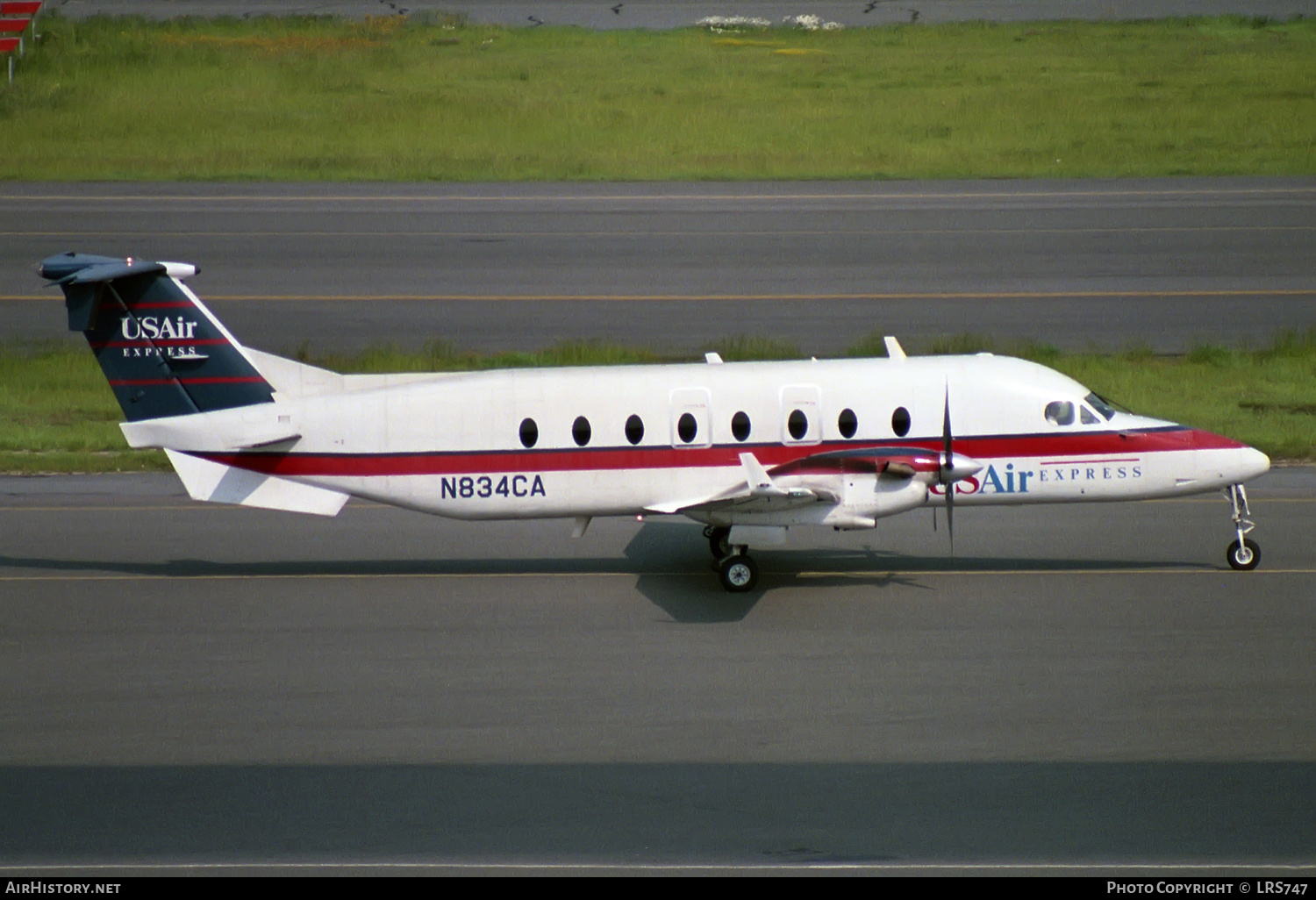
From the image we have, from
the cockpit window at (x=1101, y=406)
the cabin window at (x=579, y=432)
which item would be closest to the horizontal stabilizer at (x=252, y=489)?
the cabin window at (x=579, y=432)

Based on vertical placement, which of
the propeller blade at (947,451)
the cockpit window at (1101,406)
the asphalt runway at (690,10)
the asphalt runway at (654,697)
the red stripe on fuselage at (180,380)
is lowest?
the asphalt runway at (654,697)

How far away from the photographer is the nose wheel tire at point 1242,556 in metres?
18.1

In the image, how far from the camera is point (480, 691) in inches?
576

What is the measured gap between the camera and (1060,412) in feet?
59.2

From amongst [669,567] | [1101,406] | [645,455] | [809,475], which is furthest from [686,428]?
[1101,406]

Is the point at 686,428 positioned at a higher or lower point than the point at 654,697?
higher

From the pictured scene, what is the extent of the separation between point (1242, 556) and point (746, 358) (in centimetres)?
1199

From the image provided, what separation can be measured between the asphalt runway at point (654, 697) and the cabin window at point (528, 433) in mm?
1710

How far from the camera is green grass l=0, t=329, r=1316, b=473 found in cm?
2464

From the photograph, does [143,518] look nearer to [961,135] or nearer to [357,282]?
[357,282]

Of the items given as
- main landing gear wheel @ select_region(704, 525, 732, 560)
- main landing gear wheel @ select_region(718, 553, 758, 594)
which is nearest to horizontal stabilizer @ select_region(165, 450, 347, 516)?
main landing gear wheel @ select_region(704, 525, 732, 560)

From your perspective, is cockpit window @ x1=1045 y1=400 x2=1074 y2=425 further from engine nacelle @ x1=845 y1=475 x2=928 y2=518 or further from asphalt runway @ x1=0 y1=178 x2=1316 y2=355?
asphalt runway @ x1=0 y1=178 x2=1316 y2=355

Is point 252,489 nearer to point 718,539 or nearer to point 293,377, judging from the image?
point 293,377

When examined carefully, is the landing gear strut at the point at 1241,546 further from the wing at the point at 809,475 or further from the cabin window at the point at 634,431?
the cabin window at the point at 634,431
